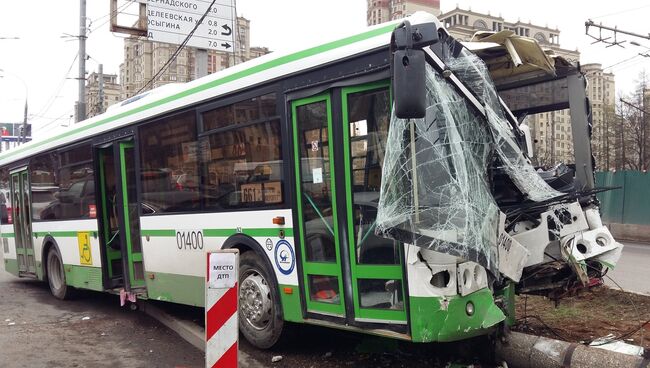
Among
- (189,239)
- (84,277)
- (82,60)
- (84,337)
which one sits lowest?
(84,337)

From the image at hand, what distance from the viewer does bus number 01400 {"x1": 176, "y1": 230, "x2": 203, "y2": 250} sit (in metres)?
6.46

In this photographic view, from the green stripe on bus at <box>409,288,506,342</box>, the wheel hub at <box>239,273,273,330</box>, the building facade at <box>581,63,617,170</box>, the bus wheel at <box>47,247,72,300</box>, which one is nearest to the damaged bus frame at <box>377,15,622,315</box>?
the green stripe on bus at <box>409,288,506,342</box>

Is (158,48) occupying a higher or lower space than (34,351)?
higher

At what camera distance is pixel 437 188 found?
4.06 meters

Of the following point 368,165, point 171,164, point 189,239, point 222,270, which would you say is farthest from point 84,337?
point 368,165

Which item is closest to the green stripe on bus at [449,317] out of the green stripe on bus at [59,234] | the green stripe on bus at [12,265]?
the green stripe on bus at [59,234]

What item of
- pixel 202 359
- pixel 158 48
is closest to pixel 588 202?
pixel 202 359

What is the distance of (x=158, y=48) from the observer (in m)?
29.0

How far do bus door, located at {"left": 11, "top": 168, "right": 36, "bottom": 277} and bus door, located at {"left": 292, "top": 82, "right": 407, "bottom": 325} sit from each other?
26.3ft

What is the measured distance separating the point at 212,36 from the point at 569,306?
476 inches

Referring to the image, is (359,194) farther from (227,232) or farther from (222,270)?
(227,232)

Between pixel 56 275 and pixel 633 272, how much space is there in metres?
10.9

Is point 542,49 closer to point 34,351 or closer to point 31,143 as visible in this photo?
point 34,351

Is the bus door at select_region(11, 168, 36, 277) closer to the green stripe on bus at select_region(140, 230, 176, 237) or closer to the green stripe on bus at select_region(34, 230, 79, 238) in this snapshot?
the green stripe on bus at select_region(34, 230, 79, 238)
